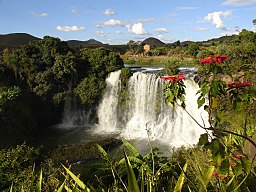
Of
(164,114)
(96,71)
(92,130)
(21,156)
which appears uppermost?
(96,71)

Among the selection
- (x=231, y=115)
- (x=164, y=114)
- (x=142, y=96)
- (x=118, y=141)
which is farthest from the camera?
(x=142, y=96)

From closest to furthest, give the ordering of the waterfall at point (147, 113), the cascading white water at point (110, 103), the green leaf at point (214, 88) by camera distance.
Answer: the green leaf at point (214, 88), the waterfall at point (147, 113), the cascading white water at point (110, 103)

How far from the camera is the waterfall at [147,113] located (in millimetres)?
14375

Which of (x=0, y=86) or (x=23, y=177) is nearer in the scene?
(x=23, y=177)

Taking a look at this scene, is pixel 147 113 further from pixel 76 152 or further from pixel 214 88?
pixel 214 88

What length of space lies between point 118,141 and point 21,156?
7.71 meters

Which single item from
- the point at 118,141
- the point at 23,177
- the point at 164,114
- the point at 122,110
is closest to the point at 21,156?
the point at 23,177

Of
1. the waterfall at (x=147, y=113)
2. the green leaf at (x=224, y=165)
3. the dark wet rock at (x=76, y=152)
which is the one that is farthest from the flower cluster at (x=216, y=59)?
the waterfall at (x=147, y=113)

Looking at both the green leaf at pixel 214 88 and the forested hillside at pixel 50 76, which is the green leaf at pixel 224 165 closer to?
the green leaf at pixel 214 88

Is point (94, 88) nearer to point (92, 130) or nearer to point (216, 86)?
point (92, 130)

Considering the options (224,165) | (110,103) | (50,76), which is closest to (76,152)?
(110,103)

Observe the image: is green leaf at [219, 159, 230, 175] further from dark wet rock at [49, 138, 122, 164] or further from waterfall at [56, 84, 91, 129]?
waterfall at [56, 84, 91, 129]

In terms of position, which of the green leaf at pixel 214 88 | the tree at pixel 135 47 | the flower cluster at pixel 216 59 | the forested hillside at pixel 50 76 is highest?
the tree at pixel 135 47

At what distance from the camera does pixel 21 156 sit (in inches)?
255
